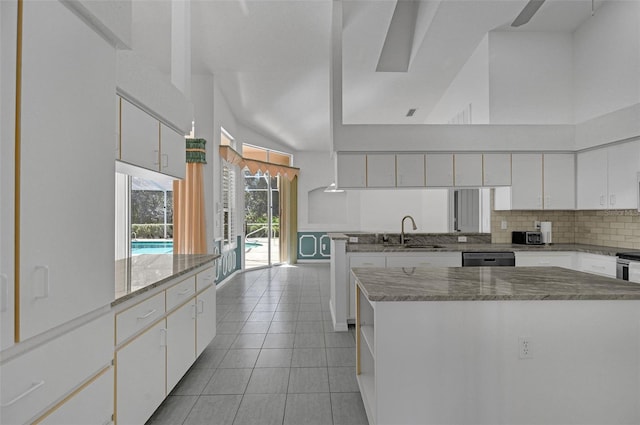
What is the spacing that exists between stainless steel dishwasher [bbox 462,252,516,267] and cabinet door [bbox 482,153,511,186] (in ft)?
2.95

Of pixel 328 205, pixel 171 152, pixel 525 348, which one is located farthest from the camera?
pixel 328 205

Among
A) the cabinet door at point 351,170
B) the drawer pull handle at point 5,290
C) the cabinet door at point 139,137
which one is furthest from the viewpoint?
the cabinet door at point 351,170

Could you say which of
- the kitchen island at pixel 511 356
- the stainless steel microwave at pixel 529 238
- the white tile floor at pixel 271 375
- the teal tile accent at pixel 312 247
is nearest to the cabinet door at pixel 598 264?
the stainless steel microwave at pixel 529 238

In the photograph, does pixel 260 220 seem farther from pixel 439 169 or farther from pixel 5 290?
pixel 5 290

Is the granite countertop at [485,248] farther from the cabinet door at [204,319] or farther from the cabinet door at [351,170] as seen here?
the cabinet door at [204,319]

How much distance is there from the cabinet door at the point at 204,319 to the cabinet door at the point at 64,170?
Result: 1.50 meters

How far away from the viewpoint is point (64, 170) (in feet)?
3.86

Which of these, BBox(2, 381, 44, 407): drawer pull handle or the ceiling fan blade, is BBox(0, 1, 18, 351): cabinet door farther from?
the ceiling fan blade

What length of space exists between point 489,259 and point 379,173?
1.58m

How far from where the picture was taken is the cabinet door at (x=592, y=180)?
13.1 ft

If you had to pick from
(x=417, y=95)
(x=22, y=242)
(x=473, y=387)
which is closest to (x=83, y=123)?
(x=22, y=242)

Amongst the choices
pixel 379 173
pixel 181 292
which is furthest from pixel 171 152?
pixel 379 173

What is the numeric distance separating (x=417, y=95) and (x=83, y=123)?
5.96 meters

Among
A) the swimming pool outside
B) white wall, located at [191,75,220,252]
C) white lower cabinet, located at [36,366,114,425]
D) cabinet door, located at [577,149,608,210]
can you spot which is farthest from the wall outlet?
white wall, located at [191,75,220,252]
